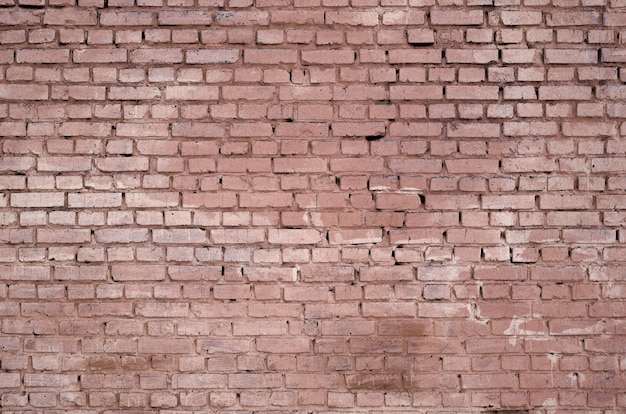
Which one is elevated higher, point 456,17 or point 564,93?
point 456,17

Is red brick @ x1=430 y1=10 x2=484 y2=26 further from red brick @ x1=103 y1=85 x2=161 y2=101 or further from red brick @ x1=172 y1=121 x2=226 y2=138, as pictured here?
red brick @ x1=103 y1=85 x2=161 y2=101

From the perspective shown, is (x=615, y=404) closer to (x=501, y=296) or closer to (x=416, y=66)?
(x=501, y=296)

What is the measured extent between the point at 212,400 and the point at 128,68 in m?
1.61

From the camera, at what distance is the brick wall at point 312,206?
8.42 feet

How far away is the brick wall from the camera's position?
257cm

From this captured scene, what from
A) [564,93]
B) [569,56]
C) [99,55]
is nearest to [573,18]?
[569,56]

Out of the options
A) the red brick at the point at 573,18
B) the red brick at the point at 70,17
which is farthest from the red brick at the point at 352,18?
the red brick at the point at 70,17

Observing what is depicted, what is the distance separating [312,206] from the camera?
8.51ft

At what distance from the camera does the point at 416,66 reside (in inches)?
103

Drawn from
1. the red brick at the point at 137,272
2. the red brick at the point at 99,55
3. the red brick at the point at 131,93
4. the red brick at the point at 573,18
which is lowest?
the red brick at the point at 137,272

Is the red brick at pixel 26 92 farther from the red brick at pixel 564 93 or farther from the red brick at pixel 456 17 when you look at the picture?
the red brick at pixel 564 93

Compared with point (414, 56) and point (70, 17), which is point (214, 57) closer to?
point (70, 17)

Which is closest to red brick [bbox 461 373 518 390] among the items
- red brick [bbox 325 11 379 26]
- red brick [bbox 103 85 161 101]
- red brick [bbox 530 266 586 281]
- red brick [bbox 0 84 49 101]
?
red brick [bbox 530 266 586 281]

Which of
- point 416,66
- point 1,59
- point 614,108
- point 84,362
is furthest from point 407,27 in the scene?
point 84,362
